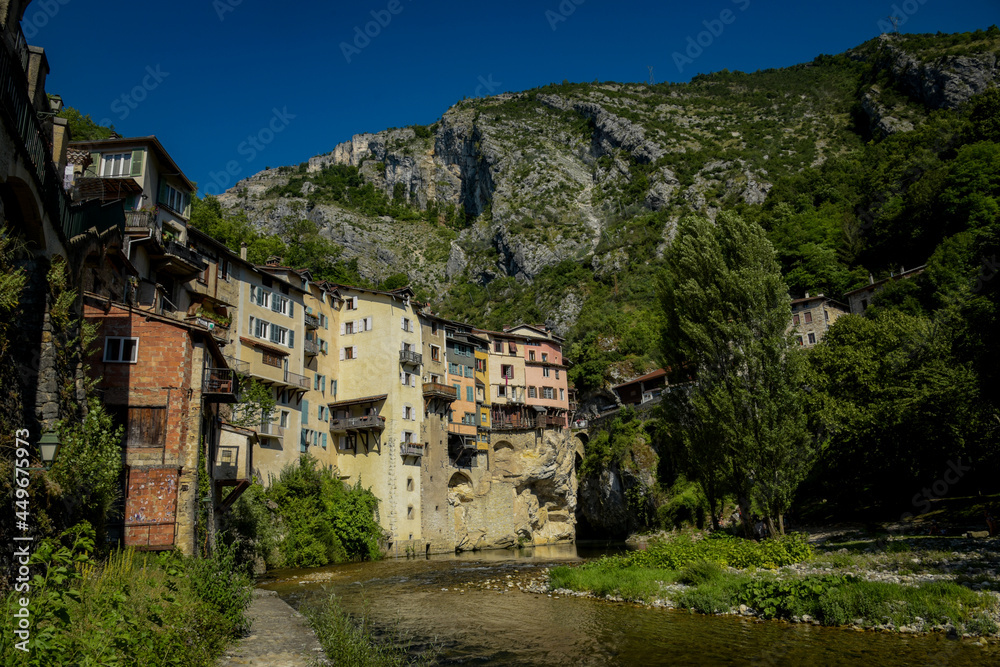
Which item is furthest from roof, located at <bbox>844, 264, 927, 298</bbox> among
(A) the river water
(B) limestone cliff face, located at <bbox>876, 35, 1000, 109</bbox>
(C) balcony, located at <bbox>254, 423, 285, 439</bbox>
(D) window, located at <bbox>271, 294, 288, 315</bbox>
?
(C) balcony, located at <bbox>254, 423, 285, 439</bbox>

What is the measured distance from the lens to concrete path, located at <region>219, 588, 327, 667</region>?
463 inches

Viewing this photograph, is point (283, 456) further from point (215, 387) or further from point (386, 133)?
point (386, 133)

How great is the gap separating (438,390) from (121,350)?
37058 millimetres

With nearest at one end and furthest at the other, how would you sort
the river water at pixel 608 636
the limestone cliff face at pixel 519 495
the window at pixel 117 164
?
1. the river water at pixel 608 636
2. the window at pixel 117 164
3. the limestone cliff face at pixel 519 495

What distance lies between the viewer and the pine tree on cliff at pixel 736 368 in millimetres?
28516

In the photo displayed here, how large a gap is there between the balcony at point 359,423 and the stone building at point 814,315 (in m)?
50.0

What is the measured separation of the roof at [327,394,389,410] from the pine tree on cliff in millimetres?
27128

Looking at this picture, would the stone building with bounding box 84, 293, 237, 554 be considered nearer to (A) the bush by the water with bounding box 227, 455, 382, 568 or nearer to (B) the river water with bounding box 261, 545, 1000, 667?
(B) the river water with bounding box 261, 545, 1000, 667

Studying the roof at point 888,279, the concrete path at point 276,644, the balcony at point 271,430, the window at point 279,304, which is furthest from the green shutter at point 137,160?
the roof at point 888,279

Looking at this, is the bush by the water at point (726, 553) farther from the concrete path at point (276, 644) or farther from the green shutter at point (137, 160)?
the green shutter at point (137, 160)

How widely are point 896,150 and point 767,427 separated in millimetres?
87466

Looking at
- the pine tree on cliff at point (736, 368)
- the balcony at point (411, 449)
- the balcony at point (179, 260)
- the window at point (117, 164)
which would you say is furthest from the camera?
the balcony at point (411, 449)

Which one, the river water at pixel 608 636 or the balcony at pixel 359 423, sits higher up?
the balcony at pixel 359 423

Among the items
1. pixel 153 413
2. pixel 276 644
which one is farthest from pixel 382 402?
pixel 276 644
